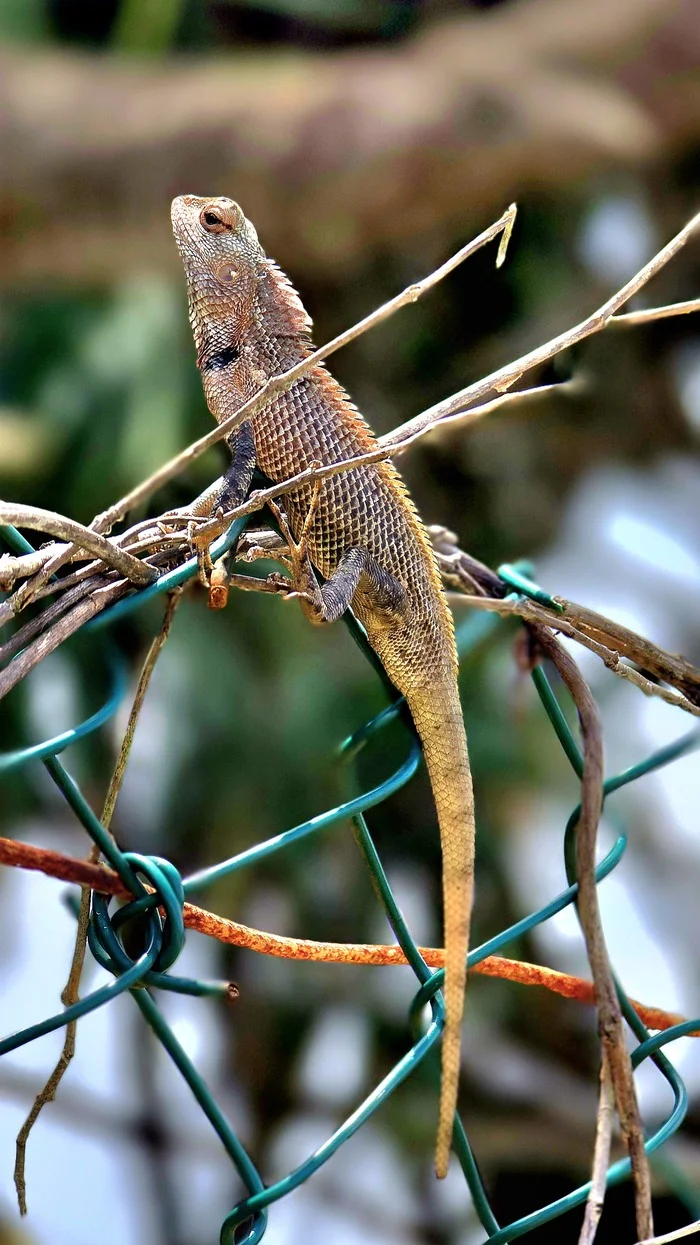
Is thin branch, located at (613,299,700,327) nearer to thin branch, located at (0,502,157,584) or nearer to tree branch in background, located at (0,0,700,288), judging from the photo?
thin branch, located at (0,502,157,584)

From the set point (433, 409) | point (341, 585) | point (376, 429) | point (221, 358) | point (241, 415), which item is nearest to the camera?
point (241, 415)

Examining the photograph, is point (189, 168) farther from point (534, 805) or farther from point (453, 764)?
point (453, 764)

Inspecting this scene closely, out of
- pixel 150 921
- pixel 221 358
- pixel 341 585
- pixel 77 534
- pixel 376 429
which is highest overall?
pixel 376 429

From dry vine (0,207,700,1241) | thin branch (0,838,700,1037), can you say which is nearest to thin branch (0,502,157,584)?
dry vine (0,207,700,1241)

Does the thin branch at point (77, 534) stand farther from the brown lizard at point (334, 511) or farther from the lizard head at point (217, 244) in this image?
the lizard head at point (217, 244)

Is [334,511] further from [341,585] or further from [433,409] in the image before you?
[433,409]

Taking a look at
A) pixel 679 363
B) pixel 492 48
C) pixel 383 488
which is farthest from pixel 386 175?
pixel 383 488

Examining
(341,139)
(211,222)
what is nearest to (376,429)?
(341,139)
